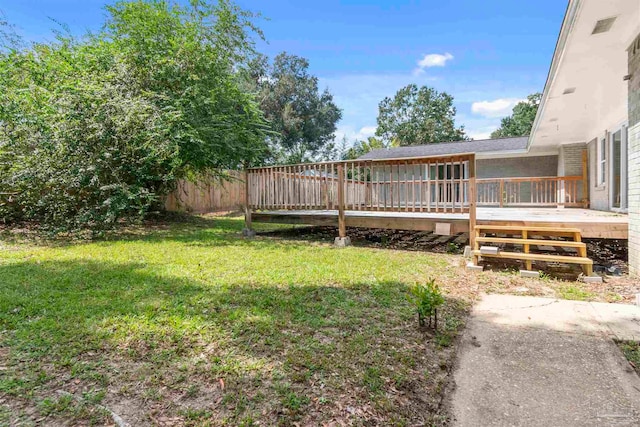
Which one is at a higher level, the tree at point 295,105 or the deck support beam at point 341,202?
the tree at point 295,105

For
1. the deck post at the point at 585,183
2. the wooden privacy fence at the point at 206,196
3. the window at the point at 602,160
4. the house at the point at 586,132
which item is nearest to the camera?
the house at the point at 586,132

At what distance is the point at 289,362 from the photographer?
7.24 feet

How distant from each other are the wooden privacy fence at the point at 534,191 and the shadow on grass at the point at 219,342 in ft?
34.9

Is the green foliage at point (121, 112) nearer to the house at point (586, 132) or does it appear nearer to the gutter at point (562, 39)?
the house at point (586, 132)

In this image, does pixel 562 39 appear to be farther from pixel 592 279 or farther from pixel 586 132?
pixel 586 132

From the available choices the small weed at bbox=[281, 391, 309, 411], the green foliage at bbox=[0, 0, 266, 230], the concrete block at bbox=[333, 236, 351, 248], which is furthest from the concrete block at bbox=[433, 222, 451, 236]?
the green foliage at bbox=[0, 0, 266, 230]

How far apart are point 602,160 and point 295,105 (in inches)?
834

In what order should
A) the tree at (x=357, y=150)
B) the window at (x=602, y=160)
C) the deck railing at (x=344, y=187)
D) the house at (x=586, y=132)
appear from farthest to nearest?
the tree at (x=357, y=150)
the window at (x=602, y=160)
the deck railing at (x=344, y=187)
the house at (x=586, y=132)

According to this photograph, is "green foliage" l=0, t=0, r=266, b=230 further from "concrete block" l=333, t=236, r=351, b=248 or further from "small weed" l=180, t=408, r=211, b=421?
"small weed" l=180, t=408, r=211, b=421

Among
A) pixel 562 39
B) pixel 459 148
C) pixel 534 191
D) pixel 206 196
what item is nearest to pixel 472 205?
pixel 562 39

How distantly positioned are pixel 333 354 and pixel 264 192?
20.5 feet

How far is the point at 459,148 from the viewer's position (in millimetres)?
15844

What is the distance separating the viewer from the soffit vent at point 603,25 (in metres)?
3.77

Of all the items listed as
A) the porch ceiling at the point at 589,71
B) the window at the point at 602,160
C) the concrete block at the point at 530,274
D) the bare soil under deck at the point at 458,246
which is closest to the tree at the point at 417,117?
the window at the point at 602,160
